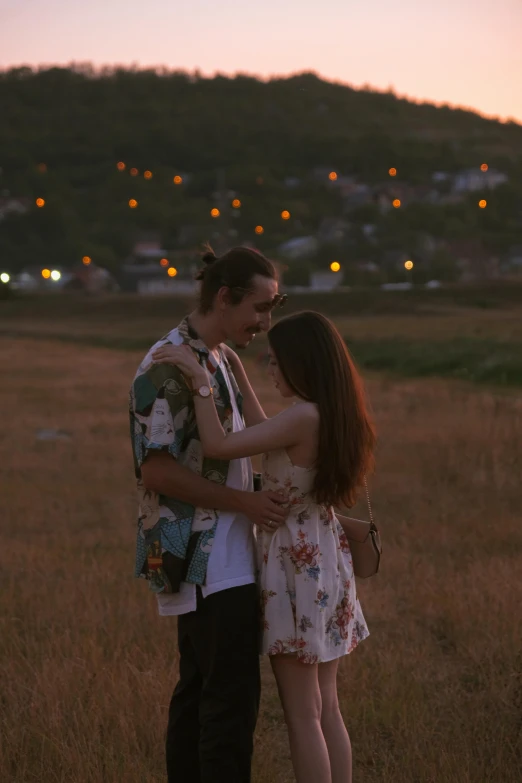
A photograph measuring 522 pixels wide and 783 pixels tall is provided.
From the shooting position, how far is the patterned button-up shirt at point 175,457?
3.48 metres

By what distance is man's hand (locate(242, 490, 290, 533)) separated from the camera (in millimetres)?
3498

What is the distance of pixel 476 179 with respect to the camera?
159 meters

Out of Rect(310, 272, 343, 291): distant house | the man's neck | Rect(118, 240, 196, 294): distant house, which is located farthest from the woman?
Rect(118, 240, 196, 294): distant house

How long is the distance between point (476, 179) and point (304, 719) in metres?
162

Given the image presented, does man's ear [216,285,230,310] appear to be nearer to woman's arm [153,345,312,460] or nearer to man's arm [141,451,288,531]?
woman's arm [153,345,312,460]

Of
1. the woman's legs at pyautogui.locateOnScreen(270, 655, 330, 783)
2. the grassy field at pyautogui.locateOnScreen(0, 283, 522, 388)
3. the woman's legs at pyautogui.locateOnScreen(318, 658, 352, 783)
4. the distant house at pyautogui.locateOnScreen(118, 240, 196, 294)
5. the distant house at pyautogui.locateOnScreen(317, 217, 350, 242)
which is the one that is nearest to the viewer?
the woman's legs at pyautogui.locateOnScreen(270, 655, 330, 783)

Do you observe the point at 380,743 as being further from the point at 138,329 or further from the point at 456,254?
the point at 456,254

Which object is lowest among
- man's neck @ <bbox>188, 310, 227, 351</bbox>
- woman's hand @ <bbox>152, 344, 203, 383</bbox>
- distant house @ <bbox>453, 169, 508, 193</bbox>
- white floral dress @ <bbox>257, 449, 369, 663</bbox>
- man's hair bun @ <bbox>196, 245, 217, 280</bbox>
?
white floral dress @ <bbox>257, 449, 369, 663</bbox>

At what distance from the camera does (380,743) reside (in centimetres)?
498

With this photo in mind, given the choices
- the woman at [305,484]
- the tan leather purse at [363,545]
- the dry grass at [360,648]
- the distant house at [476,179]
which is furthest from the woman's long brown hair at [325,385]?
the distant house at [476,179]

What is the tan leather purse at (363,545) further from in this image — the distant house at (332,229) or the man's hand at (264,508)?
the distant house at (332,229)

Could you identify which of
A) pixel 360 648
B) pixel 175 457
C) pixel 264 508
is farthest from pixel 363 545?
pixel 360 648

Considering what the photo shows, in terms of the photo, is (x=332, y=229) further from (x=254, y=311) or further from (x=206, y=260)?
(x=254, y=311)

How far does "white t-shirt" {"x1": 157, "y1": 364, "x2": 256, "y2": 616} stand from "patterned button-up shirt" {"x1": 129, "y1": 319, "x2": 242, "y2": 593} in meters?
0.03
